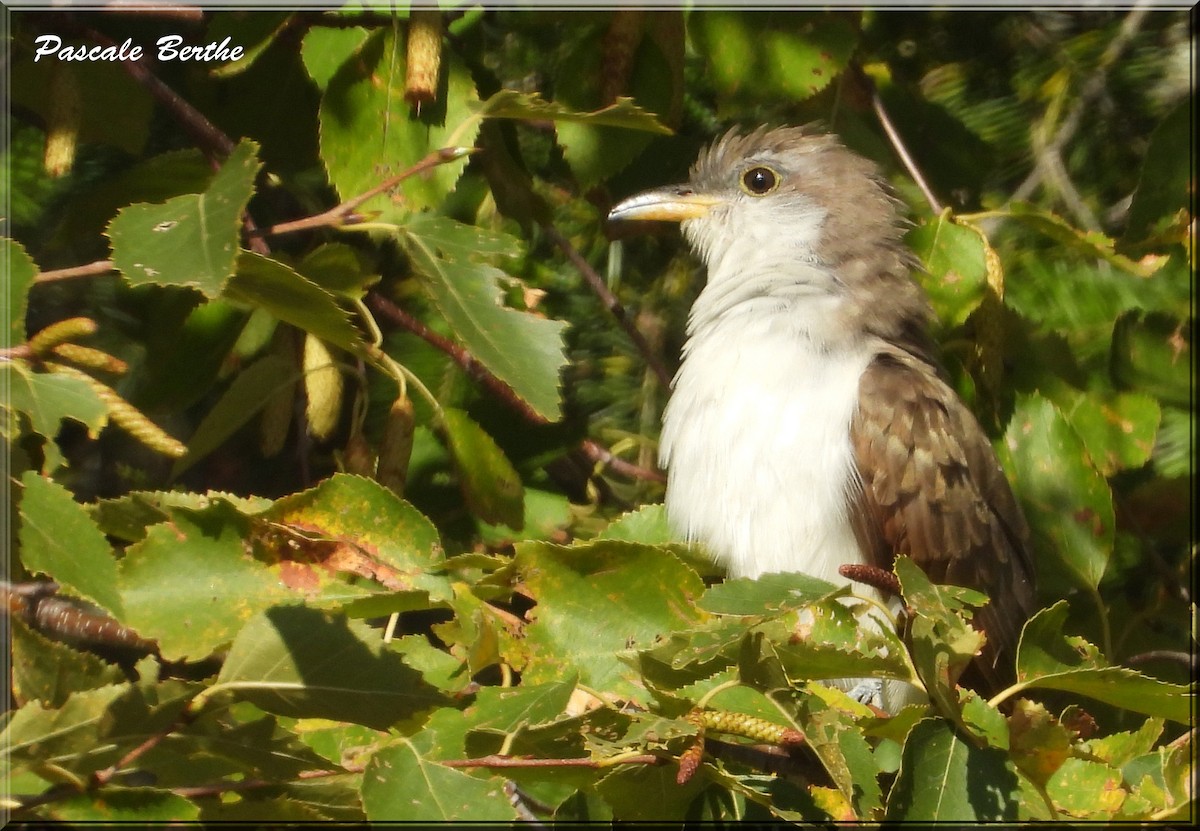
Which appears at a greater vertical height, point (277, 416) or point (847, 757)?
point (277, 416)

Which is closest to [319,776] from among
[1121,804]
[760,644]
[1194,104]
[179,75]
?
[760,644]

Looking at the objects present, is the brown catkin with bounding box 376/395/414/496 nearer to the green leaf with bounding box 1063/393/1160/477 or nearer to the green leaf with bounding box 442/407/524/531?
the green leaf with bounding box 442/407/524/531

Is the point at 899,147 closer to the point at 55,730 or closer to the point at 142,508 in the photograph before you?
the point at 142,508

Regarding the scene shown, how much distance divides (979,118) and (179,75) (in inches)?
95.9

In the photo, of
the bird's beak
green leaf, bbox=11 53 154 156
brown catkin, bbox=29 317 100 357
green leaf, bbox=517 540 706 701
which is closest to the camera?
brown catkin, bbox=29 317 100 357

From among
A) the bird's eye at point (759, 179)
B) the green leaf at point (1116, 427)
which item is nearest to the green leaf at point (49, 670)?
the green leaf at point (1116, 427)

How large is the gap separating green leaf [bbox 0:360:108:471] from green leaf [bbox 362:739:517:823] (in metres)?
0.65

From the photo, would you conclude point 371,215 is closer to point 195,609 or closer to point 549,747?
point 195,609

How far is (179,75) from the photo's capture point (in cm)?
308

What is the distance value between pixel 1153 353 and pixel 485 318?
1828 mm

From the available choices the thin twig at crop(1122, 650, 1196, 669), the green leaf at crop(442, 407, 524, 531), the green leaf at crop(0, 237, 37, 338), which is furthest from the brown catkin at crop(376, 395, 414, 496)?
the thin twig at crop(1122, 650, 1196, 669)

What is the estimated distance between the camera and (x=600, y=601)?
2.08 m

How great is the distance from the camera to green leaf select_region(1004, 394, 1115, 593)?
9.22ft

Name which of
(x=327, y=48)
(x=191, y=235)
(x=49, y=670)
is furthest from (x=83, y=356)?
(x=327, y=48)
